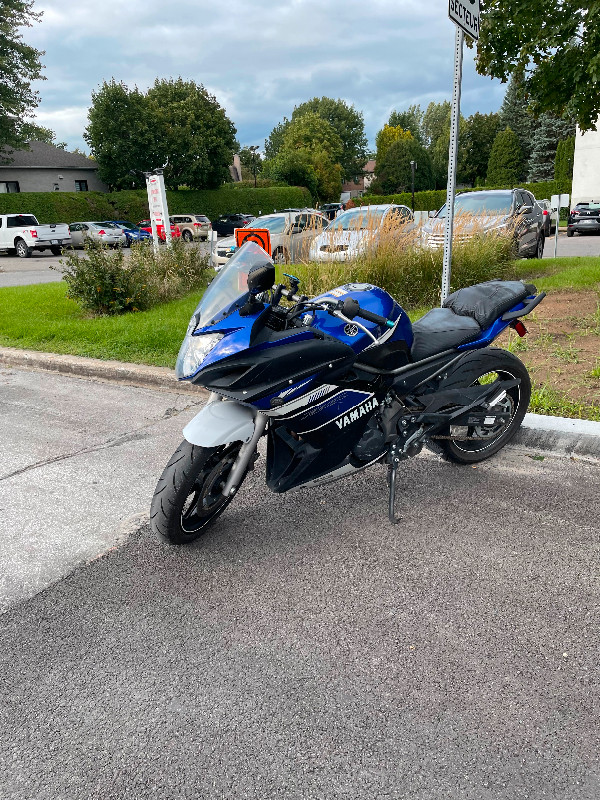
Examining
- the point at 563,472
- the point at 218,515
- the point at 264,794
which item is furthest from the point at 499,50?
the point at 264,794

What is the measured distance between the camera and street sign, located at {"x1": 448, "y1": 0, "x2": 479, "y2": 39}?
455 cm

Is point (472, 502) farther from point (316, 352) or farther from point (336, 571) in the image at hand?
point (316, 352)

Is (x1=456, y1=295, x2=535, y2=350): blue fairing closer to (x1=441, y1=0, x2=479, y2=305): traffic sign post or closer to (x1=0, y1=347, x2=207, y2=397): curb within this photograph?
(x1=441, y1=0, x2=479, y2=305): traffic sign post

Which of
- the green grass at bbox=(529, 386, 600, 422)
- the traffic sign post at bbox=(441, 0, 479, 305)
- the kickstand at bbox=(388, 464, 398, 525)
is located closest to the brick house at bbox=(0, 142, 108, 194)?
the traffic sign post at bbox=(441, 0, 479, 305)

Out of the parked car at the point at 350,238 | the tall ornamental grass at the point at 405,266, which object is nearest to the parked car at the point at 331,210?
the parked car at the point at 350,238

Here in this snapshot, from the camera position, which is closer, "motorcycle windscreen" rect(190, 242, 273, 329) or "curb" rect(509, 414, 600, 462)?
"motorcycle windscreen" rect(190, 242, 273, 329)

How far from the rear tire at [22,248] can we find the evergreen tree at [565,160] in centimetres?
2968

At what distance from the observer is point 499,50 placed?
7641 millimetres

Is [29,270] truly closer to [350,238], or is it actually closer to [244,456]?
[350,238]

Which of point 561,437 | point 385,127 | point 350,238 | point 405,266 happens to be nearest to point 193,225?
point 350,238

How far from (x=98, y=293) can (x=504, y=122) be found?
2380 inches

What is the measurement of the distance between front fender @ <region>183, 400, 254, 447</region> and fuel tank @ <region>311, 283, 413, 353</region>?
0.57 meters

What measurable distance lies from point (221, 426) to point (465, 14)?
3839 mm

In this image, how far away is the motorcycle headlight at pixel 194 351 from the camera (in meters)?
2.95
